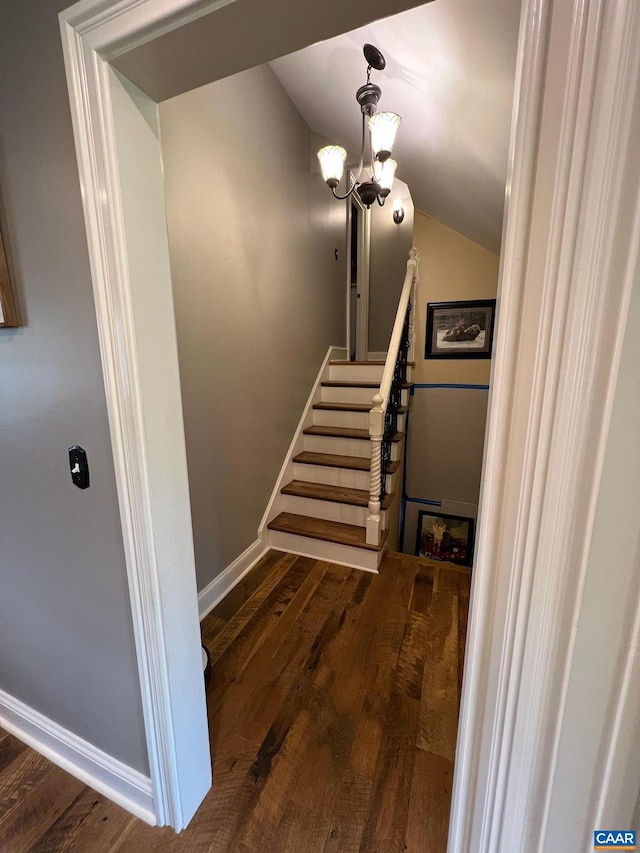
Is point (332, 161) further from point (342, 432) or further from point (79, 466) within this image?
point (79, 466)

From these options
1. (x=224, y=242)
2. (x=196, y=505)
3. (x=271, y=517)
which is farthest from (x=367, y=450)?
(x=224, y=242)

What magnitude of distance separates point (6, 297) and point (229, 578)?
5.42 ft

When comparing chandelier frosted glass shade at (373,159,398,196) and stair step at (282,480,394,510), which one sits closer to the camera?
chandelier frosted glass shade at (373,159,398,196)

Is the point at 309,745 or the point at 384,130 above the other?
the point at 384,130

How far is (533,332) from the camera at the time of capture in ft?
1.51

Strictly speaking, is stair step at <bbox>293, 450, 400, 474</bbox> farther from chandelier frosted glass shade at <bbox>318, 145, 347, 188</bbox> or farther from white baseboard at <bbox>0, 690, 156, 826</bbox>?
white baseboard at <bbox>0, 690, 156, 826</bbox>

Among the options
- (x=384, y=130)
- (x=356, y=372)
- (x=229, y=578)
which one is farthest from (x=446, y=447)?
(x=384, y=130)

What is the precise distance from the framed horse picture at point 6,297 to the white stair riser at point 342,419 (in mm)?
2249

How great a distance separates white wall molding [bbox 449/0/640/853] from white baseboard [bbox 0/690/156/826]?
0.97 m

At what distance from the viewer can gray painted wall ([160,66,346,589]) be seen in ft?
5.28

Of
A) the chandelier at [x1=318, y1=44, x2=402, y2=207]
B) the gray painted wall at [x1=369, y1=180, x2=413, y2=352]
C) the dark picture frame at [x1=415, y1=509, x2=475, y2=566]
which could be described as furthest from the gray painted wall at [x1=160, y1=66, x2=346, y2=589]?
the dark picture frame at [x1=415, y1=509, x2=475, y2=566]

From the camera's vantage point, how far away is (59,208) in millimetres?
759

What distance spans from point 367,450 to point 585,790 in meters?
2.16

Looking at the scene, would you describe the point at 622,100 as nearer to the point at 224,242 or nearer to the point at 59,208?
the point at 59,208
